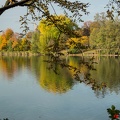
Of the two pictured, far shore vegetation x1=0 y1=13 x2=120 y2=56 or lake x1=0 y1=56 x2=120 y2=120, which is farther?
lake x1=0 y1=56 x2=120 y2=120

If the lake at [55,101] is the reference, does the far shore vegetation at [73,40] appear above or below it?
above

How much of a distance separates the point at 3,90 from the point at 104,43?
38.0 meters

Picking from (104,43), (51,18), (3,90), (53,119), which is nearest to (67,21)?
(51,18)

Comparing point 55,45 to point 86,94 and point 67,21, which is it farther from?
point 86,94

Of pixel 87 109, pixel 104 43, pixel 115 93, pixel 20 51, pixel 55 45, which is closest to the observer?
pixel 55 45

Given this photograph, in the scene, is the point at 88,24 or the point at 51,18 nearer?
the point at 51,18

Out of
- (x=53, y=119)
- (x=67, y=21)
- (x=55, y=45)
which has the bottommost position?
(x=53, y=119)

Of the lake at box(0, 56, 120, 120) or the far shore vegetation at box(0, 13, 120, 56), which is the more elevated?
the far shore vegetation at box(0, 13, 120, 56)

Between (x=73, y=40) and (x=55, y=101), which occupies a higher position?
(x=73, y=40)

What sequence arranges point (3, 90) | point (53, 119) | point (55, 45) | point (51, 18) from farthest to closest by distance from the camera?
point (3, 90) → point (53, 119) → point (51, 18) → point (55, 45)

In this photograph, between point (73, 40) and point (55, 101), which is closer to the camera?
point (73, 40)

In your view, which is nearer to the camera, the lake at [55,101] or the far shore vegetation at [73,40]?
the far shore vegetation at [73,40]

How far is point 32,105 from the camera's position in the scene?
14289 mm

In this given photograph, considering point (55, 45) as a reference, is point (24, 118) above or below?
below
